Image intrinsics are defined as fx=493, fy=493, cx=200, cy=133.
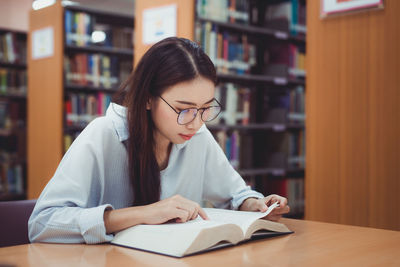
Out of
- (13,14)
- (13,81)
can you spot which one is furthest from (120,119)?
(13,14)

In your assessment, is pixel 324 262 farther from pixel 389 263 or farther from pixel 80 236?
pixel 80 236

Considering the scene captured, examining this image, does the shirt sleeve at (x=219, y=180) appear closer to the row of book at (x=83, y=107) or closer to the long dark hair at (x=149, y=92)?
the long dark hair at (x=149, y=92)

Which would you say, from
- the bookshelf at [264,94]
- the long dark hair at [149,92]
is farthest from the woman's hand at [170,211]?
the bookshelf at [264,94]

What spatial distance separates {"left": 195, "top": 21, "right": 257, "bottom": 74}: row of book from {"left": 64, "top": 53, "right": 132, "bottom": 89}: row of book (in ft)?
4.60

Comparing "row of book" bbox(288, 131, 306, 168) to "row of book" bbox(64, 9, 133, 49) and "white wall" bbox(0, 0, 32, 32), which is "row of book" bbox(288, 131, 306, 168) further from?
"white wall" bbox(0, 0, 32, 32)

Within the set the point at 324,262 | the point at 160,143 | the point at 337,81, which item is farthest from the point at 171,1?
the point at 324,262

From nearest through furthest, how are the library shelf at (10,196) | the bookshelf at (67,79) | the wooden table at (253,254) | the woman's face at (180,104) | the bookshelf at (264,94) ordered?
1. the wooden table at (253,254)
2. the woman's face at (180,104)
3. the bookshelf at (264,94)
4. the bookshelf at (67,79)
5. the library shelf at (10,196)

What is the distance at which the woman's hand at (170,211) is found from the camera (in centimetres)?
118

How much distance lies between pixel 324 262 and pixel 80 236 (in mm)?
571

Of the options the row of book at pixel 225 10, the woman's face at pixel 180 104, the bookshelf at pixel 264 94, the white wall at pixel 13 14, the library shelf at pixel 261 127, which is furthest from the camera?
the white wall at pixel 13 14

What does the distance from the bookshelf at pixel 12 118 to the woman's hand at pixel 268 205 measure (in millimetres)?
4377

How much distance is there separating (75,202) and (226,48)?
267cm

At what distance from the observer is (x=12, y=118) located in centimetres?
549

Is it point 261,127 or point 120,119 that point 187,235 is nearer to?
point 120,119
